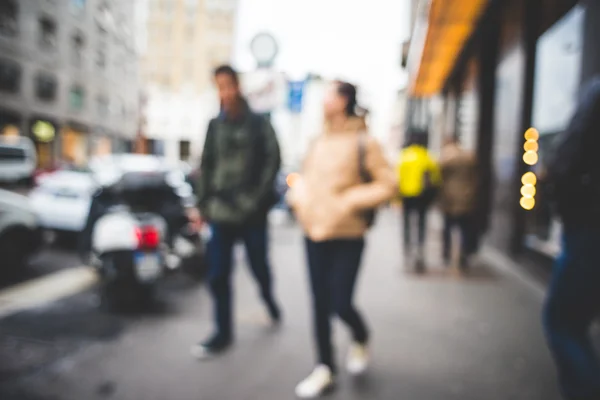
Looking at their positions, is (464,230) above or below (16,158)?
below

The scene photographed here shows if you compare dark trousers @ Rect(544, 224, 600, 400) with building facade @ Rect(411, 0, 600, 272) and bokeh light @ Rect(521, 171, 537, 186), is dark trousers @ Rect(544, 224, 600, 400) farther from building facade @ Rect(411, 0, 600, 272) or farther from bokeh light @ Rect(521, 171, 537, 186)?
bokeh light @ Rect(521, 171, 537, 186)

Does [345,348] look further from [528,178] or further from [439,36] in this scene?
[439,36]

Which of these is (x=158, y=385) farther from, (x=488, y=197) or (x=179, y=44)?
(x=488, y=197)

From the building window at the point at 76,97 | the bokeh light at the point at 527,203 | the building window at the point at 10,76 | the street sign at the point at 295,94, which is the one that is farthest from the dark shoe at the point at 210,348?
the street sign at the point at 295,94

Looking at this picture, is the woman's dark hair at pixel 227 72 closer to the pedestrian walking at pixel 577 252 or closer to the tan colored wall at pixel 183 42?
the tan colored wall at pixel 183 42

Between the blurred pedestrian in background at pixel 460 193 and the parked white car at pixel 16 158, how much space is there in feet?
18.0

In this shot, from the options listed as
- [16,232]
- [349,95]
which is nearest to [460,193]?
[349,95]

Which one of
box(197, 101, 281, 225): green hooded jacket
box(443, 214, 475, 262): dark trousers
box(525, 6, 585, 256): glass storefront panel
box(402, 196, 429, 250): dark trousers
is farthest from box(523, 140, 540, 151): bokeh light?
box(197, 101, 281, 225): green hooded jacket

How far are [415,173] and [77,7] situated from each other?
5810 millimetres

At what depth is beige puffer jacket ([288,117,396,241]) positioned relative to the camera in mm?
2859

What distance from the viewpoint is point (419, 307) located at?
498cm

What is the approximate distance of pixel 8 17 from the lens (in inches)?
79.4

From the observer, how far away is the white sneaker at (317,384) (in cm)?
286

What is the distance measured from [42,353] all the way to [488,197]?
888 centimetres
